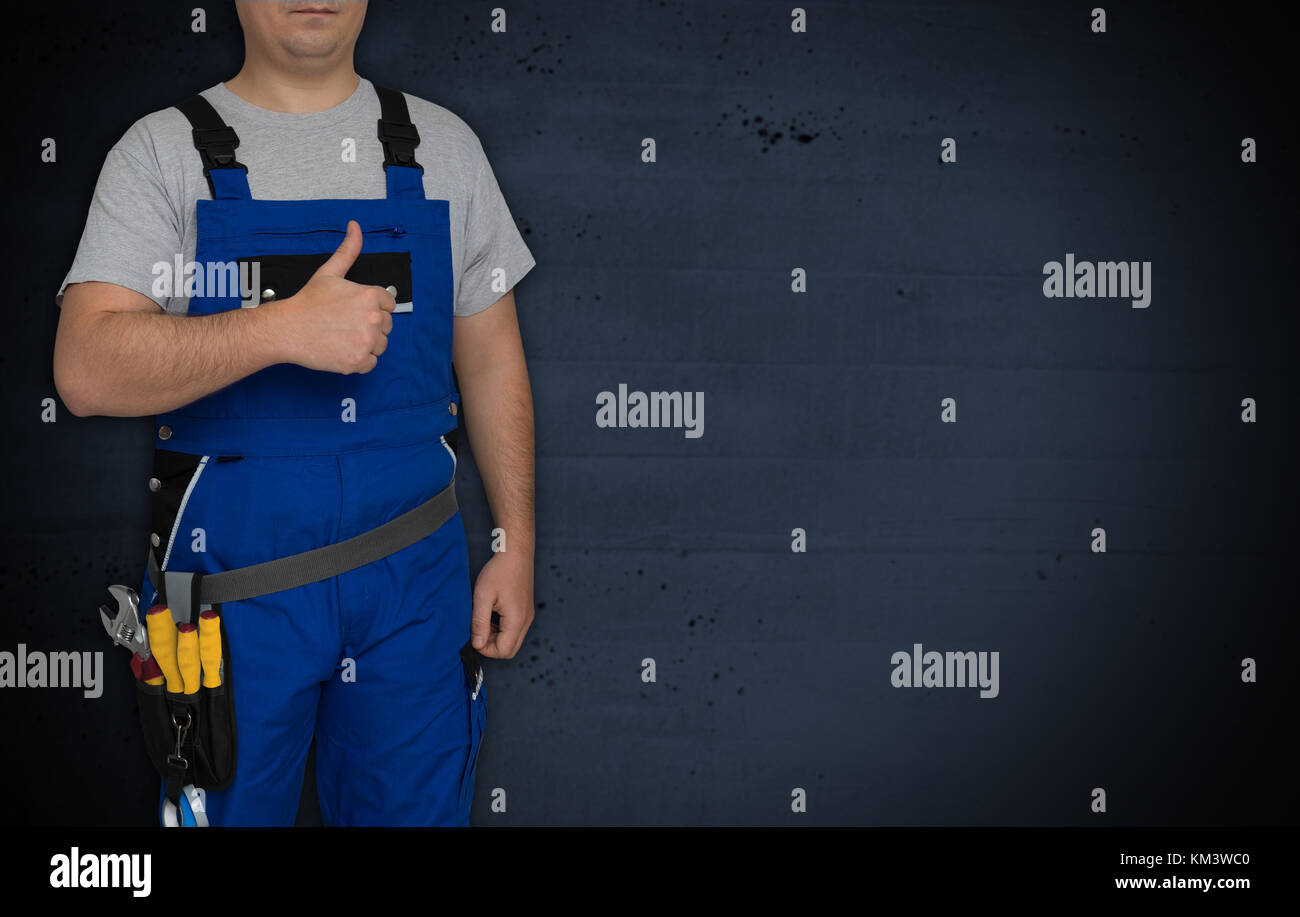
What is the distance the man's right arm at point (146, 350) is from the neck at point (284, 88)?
0.36 meters

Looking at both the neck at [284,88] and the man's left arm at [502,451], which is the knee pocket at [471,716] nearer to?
the man's left arm at [502,451]

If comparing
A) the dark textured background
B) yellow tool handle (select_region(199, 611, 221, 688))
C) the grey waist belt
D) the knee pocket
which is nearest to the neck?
the dark textured background

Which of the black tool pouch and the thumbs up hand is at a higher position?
the thumbs up hand

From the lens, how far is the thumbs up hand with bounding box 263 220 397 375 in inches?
45.6

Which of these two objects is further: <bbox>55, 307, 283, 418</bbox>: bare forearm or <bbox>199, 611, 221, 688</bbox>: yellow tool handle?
<bbox>199, 611, 221, 688</bbox>: yellow tool handle

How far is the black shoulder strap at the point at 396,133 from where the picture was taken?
1.32m

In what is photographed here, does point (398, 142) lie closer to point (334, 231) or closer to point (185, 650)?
point (334, 231)

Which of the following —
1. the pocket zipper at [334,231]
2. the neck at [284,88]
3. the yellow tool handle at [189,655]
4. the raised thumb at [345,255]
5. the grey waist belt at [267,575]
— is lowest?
the yellow tool handle at [189,655]

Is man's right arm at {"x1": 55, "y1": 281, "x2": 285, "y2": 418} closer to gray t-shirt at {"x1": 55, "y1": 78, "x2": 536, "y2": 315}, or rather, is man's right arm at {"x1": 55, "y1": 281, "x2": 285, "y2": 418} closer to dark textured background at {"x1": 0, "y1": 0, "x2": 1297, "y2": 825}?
gray t-shirt at {"x1": 55, "y1": 78, "x2": 536, "y2": 315}

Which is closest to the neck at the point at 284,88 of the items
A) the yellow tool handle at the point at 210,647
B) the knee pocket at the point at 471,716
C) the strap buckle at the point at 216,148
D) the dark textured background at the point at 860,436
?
the strap buckle at the point at 216,148

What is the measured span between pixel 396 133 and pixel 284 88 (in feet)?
0.58

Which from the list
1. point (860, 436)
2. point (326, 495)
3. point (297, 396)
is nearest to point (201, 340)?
point (297, 396)

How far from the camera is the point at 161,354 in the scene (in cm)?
114

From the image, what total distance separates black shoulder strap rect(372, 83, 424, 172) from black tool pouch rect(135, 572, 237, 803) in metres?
0.67
